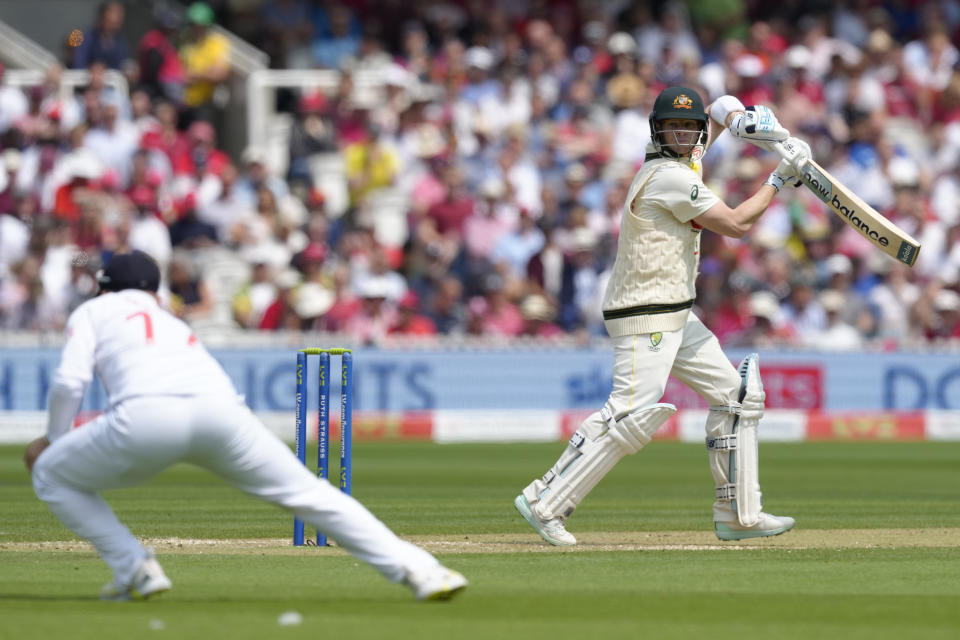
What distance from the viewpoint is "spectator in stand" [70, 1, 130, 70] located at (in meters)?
19.7

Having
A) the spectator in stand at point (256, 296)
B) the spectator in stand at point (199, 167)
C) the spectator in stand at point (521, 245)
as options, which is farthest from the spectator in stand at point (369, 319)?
the spectator in stand at point (199, 167)

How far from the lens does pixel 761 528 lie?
338 inches

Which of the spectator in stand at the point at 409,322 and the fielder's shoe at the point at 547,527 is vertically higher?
the spectator in stand at the point at 409,322

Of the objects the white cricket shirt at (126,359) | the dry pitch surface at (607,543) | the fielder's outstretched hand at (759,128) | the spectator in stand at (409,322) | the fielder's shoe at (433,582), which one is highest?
the fielder's outstretched hand at (759,128)

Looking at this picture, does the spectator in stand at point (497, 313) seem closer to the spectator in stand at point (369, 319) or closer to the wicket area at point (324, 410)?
the spectator in stand at point (369, 319)

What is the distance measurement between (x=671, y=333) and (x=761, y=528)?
3.69ft

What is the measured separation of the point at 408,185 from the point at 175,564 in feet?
40.3

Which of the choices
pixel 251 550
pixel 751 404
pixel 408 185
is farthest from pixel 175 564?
pixel 408 185

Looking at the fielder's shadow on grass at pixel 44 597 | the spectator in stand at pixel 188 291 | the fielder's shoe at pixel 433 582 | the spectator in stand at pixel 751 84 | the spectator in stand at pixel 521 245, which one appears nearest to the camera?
the fielder's shoe at pixel 433 582

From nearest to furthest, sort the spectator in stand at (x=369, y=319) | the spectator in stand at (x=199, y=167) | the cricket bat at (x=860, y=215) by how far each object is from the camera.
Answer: the cricket bat at (x=860, y=215) → the spectator in stand at (x=369, y=319) → the spectator in stand at (x=199, y=167)

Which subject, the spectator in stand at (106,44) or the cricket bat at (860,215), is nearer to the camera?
the cricket bat at (860,215)

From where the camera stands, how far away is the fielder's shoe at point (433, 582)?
6121mm

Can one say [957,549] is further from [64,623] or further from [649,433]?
[64,623]

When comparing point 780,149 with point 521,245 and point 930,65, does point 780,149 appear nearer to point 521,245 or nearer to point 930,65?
point 521,245
